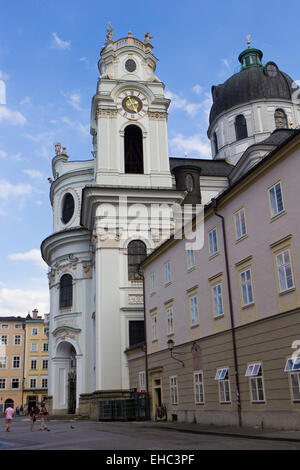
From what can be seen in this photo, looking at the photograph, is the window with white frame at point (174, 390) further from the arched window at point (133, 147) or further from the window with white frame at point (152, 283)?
the arched window at point (133, 147)

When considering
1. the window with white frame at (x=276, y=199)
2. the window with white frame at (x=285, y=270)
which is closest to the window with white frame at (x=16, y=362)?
the window with white frame at (x=276, y=199)

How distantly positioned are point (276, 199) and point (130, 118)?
25.4 m

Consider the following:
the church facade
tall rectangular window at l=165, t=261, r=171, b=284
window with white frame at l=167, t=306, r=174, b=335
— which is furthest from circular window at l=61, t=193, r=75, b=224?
window with white frame at l=167, t=306, r=174, b=335

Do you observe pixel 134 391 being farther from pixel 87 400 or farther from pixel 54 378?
pixel 54 378

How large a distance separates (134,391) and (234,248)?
15594 mm

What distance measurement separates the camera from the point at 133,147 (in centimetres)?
4503

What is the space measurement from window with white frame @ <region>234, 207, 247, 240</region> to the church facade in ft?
47.9

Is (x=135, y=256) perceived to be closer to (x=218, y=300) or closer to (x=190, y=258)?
(x=190, y=258)

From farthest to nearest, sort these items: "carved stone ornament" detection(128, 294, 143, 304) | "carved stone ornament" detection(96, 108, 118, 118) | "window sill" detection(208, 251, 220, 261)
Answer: "carved stone ornament" detection(96, 108, 118, 118), "carved stone ornament" detection(128, 294, 143, 304), "window sill" detection(208, 251, 220, 261)

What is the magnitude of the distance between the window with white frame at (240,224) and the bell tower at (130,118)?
1902 cm

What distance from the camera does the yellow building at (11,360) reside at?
85.3 metres

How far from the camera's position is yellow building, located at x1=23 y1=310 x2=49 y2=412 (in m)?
85.7

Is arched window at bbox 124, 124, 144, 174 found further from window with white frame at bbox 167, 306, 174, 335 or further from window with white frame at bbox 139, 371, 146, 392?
A: window with white frame at bbox 139, 371, 146, 392

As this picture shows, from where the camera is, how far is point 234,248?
75.2ft
